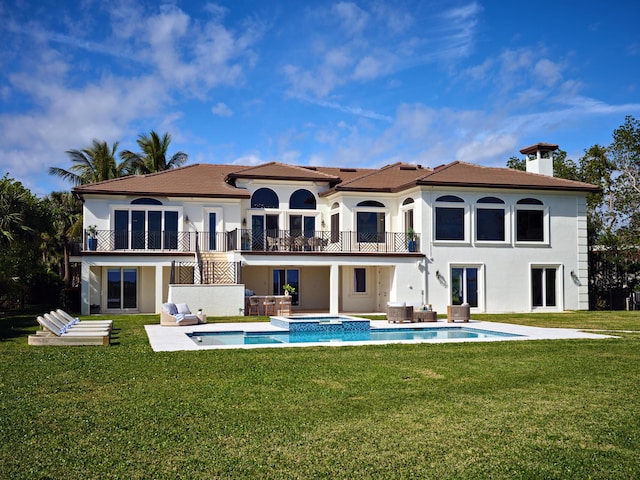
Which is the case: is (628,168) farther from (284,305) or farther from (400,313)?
(284,305)

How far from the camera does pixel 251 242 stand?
98.2 ft

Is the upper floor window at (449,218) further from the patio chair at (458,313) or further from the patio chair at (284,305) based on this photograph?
Answer: the patio chair at (284,305)

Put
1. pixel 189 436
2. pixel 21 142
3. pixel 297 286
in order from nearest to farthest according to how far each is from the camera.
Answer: pixel 189 436 < pixel 297 286 < pixel 21 142

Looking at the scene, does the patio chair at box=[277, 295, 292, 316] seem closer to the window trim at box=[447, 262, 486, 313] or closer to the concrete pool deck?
the concrete pool deck

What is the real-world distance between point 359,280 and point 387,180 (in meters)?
5.26

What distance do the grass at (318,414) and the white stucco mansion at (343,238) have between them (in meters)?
14.8

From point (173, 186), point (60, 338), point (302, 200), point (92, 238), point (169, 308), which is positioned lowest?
point (60, 338)

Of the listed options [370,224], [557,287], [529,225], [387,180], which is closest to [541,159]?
[529,225]

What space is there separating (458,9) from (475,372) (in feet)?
57.0

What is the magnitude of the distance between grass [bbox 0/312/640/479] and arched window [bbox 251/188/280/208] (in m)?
17.7

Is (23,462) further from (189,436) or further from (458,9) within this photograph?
(458,9)

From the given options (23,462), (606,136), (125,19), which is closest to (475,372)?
(23,462)

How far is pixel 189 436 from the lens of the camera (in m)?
7.80

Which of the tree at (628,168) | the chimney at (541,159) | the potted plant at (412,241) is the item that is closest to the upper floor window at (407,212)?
the potted plant at (412,241)
